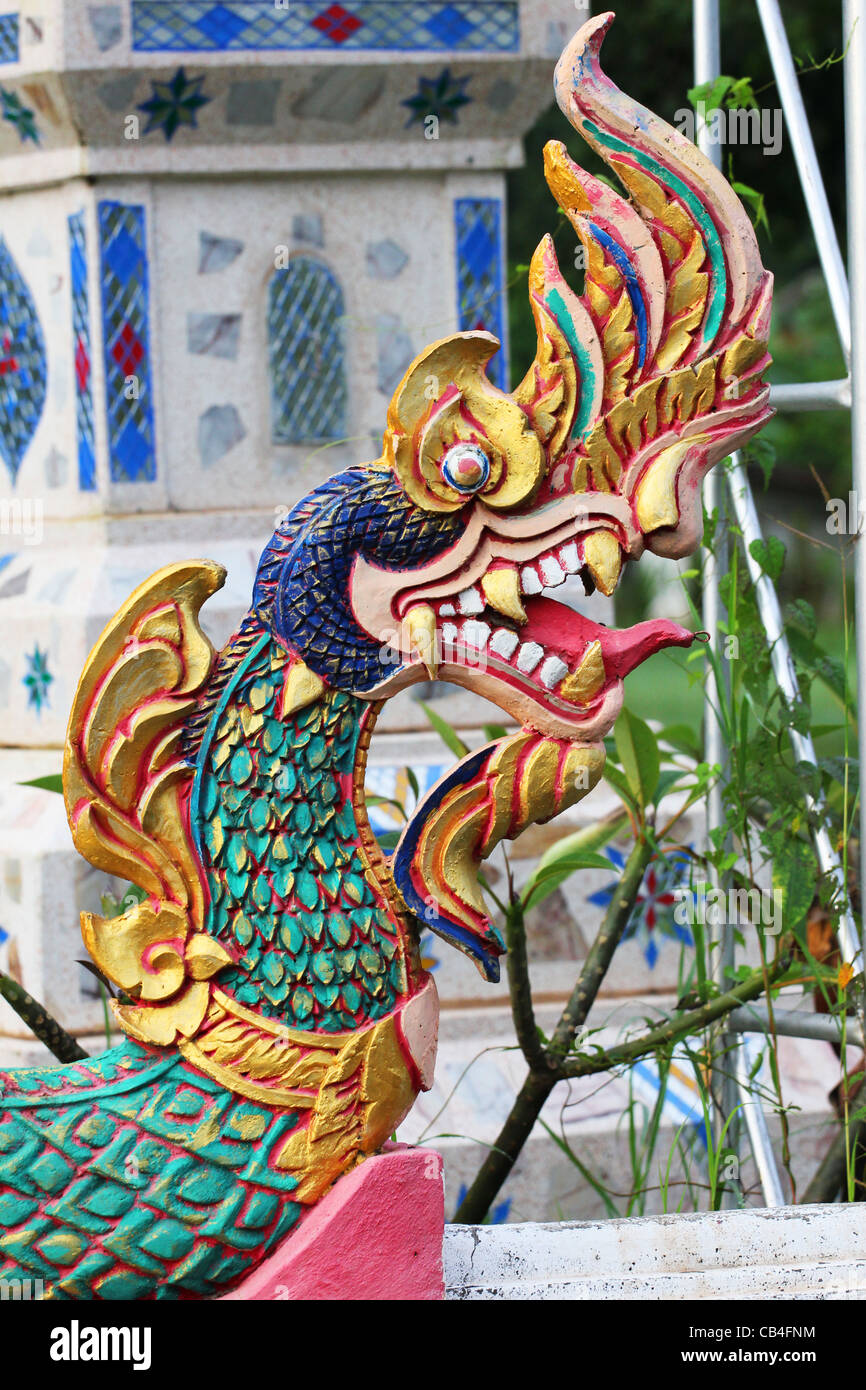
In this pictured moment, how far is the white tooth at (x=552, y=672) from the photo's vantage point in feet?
3.52

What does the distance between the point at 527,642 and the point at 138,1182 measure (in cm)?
47

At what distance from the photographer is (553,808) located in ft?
3.52

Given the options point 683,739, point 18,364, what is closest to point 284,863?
point 683,739

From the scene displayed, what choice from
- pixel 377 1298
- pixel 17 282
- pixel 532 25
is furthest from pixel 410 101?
pixel 377 1298

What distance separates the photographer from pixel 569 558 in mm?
1071

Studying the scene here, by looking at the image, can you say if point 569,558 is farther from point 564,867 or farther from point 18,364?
point 18,364

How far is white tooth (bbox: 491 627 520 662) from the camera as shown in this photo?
1.07 meters

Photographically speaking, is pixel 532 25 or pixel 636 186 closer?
pixel 636 186

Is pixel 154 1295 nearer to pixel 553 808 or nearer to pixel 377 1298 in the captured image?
pixel 377 1298

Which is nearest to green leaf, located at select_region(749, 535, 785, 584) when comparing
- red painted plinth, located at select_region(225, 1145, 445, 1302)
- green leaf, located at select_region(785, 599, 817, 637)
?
green leaf, located at select_region(785, 599, 817, 637)

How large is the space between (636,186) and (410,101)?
976mm

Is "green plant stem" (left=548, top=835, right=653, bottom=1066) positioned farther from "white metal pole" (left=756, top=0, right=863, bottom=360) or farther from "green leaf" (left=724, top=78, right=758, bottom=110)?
"green leaf" (left=724, top=78, right=758, bottom=110)

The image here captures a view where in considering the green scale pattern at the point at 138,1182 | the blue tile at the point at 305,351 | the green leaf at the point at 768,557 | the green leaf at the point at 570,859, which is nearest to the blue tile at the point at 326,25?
the blue tile at the point at 305,351

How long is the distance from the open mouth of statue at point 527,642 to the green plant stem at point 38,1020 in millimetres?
578
